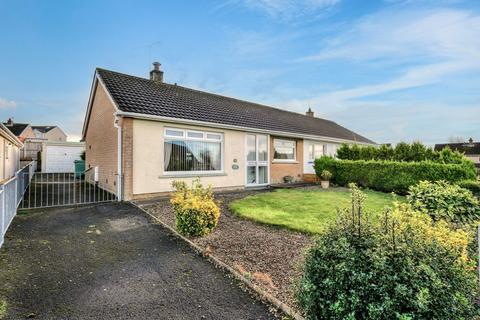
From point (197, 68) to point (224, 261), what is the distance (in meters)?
14.3

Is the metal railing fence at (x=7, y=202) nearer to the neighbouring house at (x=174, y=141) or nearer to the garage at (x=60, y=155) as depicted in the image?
the neighbouring house at (x=174, y=141)

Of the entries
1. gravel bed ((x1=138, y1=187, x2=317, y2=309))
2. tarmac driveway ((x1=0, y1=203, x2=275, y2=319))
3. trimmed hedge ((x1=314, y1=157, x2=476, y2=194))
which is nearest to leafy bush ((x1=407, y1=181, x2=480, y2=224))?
gravel bed ((x1=138, y1=187, x2=317, y2=309))

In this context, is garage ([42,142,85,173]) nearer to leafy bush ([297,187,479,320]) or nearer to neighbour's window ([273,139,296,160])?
neighbour's window ([273,139,296,160])

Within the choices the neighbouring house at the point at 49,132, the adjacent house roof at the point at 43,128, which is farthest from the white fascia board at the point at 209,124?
the adjacent house roof at the point at 43,128

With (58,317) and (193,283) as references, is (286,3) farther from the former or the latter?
(58,317)

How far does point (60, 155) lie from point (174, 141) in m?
19.3

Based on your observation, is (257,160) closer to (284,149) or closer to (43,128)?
(284,149)

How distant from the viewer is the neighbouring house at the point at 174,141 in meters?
10.1

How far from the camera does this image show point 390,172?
13758 millimetres

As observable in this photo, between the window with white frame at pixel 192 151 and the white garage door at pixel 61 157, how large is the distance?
18.7 m

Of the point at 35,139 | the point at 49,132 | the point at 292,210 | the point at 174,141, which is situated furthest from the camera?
the point at 49,132

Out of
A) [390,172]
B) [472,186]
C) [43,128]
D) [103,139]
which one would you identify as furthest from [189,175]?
[43,128]

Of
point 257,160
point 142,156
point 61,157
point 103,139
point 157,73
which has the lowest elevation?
point 257,160

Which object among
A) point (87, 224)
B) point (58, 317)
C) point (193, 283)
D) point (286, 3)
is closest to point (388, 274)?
point (193, 283)
